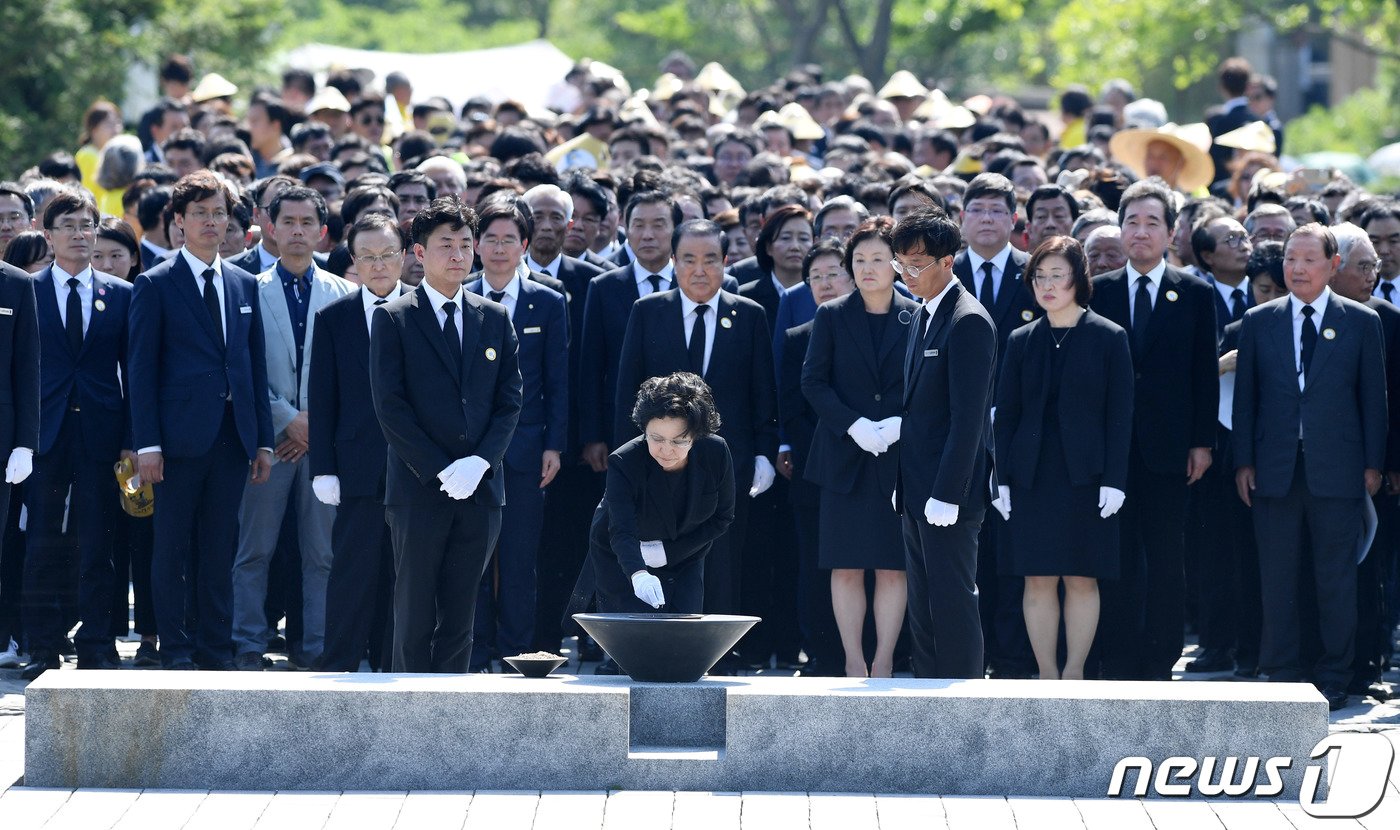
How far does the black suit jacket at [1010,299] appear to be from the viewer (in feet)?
33.7

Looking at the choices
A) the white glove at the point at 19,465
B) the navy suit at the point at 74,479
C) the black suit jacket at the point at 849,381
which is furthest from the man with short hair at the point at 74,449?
the black suit jacket at the point at 849,381

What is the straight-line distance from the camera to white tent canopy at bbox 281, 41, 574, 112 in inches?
997

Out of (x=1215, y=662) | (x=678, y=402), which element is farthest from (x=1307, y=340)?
(x=678, y=402)

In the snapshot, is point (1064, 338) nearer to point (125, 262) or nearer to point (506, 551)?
point (506, 551)

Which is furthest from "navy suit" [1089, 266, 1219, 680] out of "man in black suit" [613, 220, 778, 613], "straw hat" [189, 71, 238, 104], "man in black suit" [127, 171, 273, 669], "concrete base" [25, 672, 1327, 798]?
"straw hat" [189, 71, 238, 104]

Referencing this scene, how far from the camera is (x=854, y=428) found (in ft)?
30.6

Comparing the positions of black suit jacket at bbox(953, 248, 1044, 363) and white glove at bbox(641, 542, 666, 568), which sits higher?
black suit jacket at bbox(953, 248, 1044, 363)

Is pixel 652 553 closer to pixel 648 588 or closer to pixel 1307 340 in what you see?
pixel 648 588

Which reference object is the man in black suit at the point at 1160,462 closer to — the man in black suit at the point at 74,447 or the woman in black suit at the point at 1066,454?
the woman in black suit at the point at 1066,454

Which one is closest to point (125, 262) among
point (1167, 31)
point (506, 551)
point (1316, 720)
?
point (506, 551)

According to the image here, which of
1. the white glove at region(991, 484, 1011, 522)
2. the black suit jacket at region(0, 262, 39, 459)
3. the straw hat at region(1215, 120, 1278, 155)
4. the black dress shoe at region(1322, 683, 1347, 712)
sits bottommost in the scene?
the black dress shoe at region(1322, 683, 1347, 712)

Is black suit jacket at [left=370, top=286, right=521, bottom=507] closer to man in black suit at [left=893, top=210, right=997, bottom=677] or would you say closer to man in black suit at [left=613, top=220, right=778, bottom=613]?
man in black suit at [left=613, top=220, right=778, bottom=613]

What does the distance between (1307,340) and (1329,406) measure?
316mm

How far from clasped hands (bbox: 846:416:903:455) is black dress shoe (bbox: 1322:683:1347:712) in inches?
87.2
